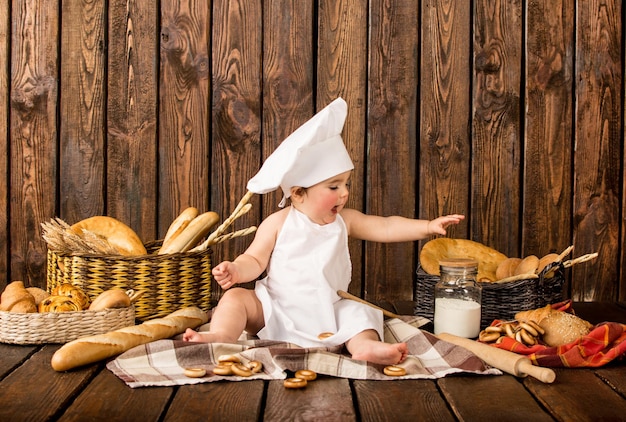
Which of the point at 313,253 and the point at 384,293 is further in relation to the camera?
the point at 384,293

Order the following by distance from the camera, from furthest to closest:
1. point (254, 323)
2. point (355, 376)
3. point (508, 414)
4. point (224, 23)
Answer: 1. point (224, 23)
2. point (254, 323)
3. point (355, 376)
4. point (508, 414)

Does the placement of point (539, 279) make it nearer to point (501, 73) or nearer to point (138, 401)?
point (501, 73)

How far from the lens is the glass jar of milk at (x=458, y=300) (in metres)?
2.40

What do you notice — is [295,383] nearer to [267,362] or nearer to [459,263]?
[267,362]

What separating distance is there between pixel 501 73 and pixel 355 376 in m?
1.67

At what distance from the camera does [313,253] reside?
8.07ft

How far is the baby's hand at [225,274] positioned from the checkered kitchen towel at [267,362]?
0.19m

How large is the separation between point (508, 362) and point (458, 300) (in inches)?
18.2

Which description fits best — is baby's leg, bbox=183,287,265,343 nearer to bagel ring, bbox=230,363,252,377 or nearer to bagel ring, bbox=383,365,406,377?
bagel ring, bbox=230,363,252,377

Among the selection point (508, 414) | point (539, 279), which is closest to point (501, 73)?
point (539, 279)

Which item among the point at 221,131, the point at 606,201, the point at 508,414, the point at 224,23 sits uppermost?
the point at 224,23

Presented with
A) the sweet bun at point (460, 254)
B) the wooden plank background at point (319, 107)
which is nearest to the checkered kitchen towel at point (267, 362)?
the sweet bun at point (460, 254)

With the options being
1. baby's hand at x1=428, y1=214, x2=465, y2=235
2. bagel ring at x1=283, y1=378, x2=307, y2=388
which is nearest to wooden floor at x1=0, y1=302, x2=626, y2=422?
bagel ring at x1=283, y1=378, x2=307, y2=388

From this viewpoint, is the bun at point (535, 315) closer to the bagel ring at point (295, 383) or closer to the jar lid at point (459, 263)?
the jar lid at point (459, 263)
